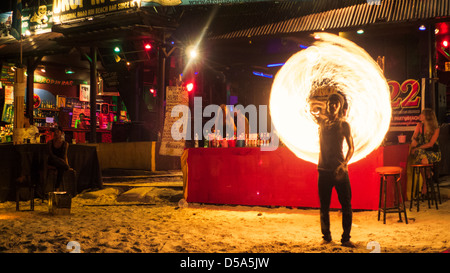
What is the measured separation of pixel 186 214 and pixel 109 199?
11.0 ft

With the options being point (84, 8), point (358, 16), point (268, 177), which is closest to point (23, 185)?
point (268, 177)

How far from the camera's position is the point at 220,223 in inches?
318

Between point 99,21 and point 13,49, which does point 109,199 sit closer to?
point 99,21

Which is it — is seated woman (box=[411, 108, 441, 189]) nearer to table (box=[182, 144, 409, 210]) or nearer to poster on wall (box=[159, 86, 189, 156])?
table (box=[182, 144, 409, 210])

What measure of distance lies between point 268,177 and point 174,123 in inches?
206

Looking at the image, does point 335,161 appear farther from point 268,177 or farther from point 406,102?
point 406,102

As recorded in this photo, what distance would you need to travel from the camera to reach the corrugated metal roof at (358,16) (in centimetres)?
1204

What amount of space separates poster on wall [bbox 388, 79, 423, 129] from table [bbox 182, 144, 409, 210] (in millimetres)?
3737

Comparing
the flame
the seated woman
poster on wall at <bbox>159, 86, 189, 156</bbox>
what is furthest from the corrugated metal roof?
the seated woman

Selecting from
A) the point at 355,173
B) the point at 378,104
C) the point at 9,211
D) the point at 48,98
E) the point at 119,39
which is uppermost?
the point at 119,39

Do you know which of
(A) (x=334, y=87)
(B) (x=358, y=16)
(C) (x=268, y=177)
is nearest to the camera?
(A) (x=334, y=87)

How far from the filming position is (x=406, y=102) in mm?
13031

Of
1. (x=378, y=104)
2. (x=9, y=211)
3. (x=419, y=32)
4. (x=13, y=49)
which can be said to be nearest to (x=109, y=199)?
(x=9, y=211)
